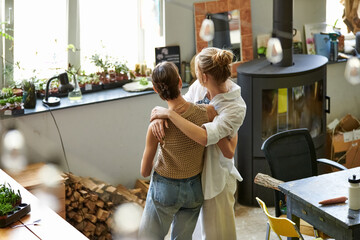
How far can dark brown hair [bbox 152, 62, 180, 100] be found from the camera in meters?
3.01

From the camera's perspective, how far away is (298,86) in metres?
5.23

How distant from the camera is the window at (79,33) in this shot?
5062mm

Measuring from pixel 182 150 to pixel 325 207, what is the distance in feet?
2.98

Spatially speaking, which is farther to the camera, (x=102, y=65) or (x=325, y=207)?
(x=102, y=65)

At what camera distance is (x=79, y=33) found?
5.29m

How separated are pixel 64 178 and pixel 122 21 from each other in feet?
5.15

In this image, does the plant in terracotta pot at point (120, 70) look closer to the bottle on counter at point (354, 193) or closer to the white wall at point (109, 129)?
the white wall at point (109, 129)

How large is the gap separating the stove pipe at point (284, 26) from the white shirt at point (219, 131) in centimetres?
220

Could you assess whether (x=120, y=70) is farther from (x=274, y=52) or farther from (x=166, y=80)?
(x=166, y=80)

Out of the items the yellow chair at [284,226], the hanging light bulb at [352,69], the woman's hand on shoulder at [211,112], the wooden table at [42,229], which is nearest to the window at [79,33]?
the wooden table at [42,229]

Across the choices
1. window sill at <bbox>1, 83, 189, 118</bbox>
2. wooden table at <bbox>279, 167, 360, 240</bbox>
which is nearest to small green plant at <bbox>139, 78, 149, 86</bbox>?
window sill at <bbox>1, 83, 189, 118</bbox>

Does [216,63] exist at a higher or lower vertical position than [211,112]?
higher

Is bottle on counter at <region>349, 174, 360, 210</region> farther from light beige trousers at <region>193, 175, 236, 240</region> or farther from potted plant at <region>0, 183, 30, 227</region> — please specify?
potted plant at <region>0, 183, 30, 227</region>

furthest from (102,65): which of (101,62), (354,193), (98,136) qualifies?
(354,193)
